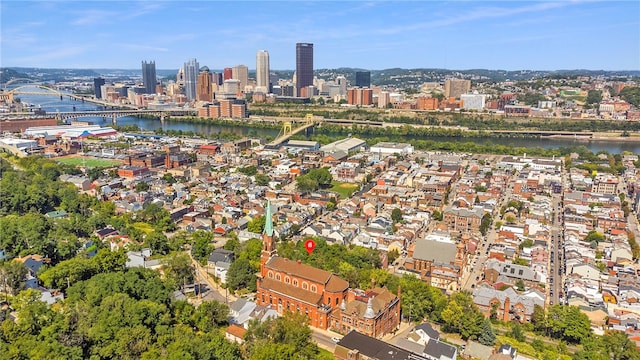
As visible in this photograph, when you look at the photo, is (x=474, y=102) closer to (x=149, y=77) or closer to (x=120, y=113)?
(x=120, y=113)

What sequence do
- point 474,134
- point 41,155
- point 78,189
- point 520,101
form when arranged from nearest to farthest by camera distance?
point 78,189
point 41,155
point 474,134
point 520,101

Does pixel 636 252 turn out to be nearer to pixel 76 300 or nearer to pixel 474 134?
pixel 76 300

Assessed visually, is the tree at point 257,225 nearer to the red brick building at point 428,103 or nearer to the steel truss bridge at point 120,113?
the steel truss bridge at point 120,113

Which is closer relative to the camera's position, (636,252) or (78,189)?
(636,252)

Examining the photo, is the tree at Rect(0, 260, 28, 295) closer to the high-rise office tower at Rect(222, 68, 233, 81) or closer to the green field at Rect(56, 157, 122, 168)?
the green field at Rect(56, 157, 122, 168)

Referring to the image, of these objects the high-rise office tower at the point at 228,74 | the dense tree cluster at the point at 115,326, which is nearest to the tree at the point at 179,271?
the dense tree cluster at the point at 115,326

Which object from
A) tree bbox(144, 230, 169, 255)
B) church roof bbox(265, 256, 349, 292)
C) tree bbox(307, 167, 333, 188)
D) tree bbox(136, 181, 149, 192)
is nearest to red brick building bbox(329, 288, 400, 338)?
church roof bbox(265, 256, 349, 292)

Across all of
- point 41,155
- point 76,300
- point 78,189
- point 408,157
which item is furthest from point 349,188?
point 41,155
